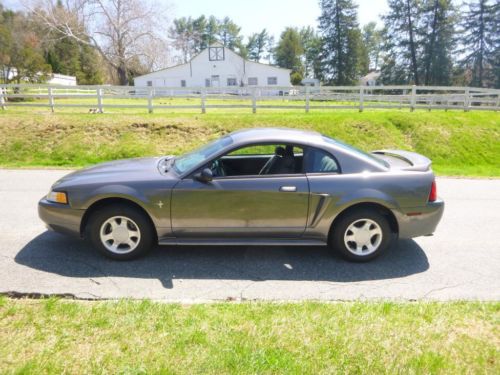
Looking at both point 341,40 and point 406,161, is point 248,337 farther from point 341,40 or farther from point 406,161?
point 341,40

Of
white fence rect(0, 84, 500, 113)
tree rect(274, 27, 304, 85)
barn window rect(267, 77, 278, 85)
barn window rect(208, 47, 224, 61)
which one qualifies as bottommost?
white fence rect(0, 84, 500, 113)

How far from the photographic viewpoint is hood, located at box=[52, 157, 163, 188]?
13.8 ft

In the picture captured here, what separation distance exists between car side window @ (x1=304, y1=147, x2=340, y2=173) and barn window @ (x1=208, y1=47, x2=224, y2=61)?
45.9 m

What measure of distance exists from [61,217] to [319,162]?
2.93 m

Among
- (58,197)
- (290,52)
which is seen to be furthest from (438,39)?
(58,197)

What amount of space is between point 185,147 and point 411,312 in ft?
32.5

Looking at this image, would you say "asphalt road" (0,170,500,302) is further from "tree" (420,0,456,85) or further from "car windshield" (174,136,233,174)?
"tree" (420,0,456,85)

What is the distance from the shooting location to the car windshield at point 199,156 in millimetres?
4273

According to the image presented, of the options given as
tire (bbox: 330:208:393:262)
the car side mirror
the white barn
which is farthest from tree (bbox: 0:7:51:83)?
tire (bbox: 330:208:393:262)

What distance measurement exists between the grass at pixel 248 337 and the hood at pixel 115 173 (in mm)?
1438

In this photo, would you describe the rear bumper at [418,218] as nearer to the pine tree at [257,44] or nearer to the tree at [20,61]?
the tree at [20,61]

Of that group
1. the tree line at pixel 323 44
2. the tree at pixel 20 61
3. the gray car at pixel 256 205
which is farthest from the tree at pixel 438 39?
the gray car at pixel 256 205

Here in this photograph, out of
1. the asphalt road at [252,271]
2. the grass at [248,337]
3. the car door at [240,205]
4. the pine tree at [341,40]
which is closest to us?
the grass at [248,337]

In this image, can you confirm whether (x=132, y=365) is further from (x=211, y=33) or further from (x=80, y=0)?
(x=211, y=33)
